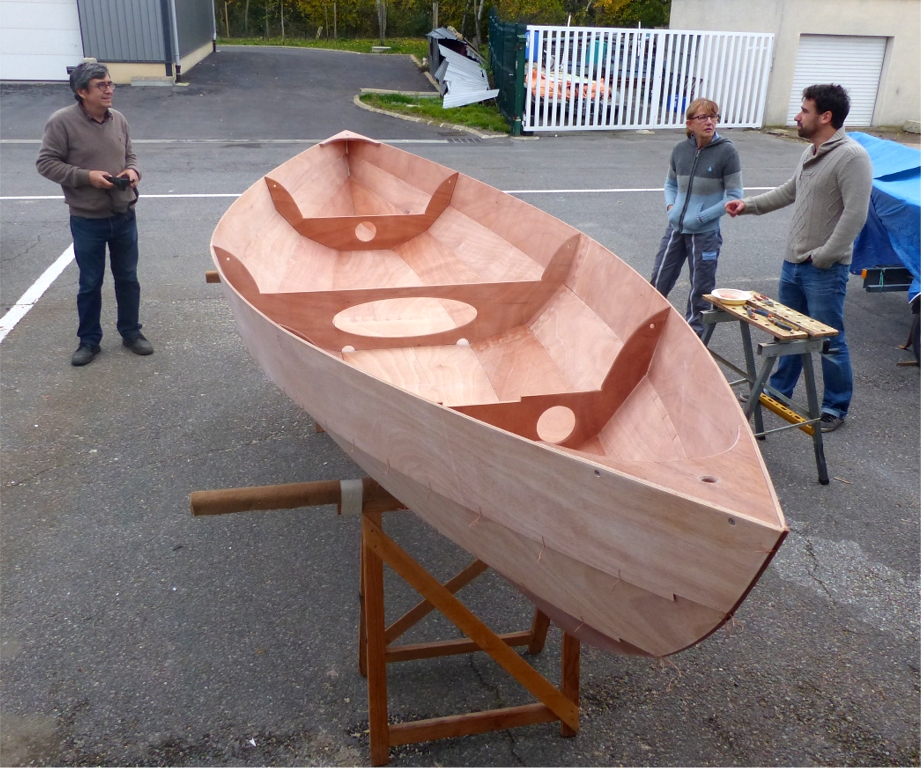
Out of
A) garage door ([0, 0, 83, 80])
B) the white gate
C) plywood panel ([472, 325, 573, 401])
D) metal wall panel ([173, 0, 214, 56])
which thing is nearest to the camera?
plywood panel ([472, 325, 573, 401])

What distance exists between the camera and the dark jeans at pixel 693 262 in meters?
5.30

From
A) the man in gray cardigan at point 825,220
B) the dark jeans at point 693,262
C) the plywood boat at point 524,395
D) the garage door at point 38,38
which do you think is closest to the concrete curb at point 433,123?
the garage door at point 38,38

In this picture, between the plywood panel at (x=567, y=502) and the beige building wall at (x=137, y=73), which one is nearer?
the plywood panel at (x=567, y=502)

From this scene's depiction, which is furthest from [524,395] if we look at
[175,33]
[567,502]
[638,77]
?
[175,33]

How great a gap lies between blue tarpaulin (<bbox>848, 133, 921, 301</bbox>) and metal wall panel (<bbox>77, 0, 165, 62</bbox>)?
1561cm

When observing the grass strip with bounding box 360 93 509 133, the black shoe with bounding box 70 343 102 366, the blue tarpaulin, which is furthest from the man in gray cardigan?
the grass strip with bounding box 360 93 509 133

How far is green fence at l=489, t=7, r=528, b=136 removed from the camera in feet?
A: 47.7

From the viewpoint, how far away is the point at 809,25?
1573 centimetres

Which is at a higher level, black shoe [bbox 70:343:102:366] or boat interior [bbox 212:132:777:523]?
boat interior [bbox 212:132:777:523]

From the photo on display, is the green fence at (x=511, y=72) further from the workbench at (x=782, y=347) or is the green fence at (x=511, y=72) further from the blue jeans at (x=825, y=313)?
the workbench at (x=782, y=347)

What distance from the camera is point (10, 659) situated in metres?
2.90

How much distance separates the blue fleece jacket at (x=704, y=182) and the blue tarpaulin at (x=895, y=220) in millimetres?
1403

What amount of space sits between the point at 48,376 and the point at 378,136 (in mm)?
10144

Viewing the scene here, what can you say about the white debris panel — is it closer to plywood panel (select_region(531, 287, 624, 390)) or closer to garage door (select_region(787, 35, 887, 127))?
garage door (select_region(787, 35, 887, 127))
